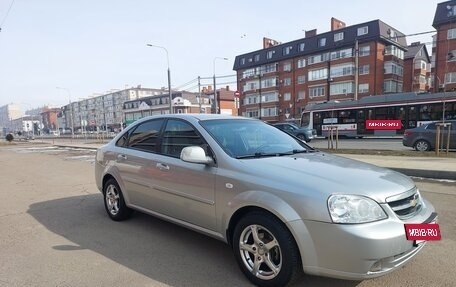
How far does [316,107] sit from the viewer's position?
32719 millimetres

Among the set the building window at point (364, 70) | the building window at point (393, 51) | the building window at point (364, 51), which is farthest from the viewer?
the building window at point (393, 51)

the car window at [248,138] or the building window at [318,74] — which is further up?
the building window at [318,74]

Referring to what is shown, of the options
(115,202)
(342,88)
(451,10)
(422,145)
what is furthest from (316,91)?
(115,202)

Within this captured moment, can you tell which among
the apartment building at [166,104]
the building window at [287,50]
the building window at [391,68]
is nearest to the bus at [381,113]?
the building window at [391,68]

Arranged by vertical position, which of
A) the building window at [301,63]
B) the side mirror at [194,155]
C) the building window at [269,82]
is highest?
the building window at [301,63]

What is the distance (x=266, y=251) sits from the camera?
3.03 metres

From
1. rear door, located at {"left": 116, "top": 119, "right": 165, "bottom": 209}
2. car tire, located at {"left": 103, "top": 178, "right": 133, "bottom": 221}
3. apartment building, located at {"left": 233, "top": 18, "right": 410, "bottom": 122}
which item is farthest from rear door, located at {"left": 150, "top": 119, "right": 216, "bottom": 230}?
apartment building, located at {"left": 233, "top": 18, "right": 410, "bottom": 122}

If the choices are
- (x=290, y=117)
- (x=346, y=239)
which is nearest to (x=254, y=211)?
(x=346, y=239)

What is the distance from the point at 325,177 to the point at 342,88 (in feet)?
175

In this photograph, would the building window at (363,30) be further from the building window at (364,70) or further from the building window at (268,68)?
the building window at (268,68)

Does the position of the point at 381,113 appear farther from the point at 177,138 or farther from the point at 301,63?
the point at 301,63

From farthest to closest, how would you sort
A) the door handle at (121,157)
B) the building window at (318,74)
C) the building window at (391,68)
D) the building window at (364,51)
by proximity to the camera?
the building window at (318,74) < the building window at (391,68) < the building window at (364,51) < the door handle at (121,157)

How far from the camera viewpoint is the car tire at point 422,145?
47.5ft

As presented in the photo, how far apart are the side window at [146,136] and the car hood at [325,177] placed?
1673mm
